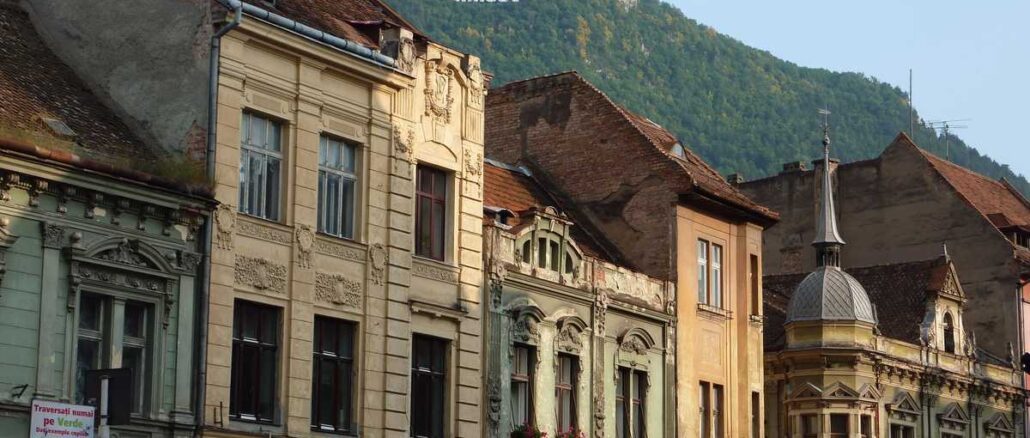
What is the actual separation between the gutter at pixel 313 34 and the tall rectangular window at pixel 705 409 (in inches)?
602

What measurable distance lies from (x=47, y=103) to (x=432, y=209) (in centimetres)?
953

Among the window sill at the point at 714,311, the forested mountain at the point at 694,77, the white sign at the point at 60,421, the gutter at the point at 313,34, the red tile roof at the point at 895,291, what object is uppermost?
the forested mountain at the point at 694,77

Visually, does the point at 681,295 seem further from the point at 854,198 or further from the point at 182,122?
the point at 854,198

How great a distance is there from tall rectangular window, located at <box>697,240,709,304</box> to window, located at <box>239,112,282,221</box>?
55.0 feet

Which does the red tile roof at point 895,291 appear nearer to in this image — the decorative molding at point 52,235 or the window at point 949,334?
the window at point 949,334

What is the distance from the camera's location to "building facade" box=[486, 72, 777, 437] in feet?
165

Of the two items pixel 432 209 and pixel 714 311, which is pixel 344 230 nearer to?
pixel 432 209

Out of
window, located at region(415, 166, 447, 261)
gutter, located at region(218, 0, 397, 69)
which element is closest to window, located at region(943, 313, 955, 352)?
window, located at region(415, 166, 447, 261)

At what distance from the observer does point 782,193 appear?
7256cm

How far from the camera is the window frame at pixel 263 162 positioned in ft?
118

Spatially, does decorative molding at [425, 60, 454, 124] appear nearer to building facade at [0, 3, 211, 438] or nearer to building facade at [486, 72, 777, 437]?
building facade at [0, 3, 211, 438]

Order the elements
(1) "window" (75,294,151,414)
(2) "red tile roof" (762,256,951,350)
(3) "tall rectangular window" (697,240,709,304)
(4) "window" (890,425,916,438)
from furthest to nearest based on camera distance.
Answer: (2) "red tile roof" (762,256,951,350)
(4) "window" (890,425,916,438)
(3) "tall rectangular window" (697,240,709,304)
(1) "window" (75,294,151,414)

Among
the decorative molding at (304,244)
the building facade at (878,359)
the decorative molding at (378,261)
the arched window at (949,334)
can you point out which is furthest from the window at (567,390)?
the arched window at (949,334)

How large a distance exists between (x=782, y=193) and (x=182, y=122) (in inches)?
1589
